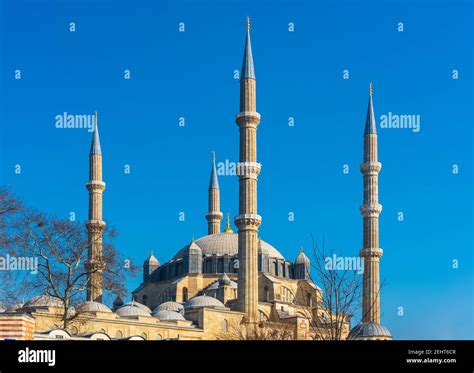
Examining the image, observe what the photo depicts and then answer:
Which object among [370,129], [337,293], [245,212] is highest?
[370,129]

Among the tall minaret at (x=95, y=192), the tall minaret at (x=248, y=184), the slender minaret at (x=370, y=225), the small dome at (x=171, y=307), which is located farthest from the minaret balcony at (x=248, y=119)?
the small dome at (x=171, y=307)

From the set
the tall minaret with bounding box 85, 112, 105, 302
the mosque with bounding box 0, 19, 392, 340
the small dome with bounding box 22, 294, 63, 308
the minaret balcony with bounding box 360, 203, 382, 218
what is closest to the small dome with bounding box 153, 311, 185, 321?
the mosque with bounding box 0, 19, 392, 340

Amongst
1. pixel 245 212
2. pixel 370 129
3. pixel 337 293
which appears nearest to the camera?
pixel 337 293

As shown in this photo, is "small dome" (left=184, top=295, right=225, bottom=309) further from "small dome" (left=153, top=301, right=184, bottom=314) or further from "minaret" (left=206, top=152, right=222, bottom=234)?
"minaret" (left=206, top=152, right=222, bottom=234)

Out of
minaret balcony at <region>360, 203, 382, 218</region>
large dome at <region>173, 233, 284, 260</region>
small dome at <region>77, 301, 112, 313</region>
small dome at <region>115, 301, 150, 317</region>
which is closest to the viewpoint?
small dome at <region>77, 301, 112, 313</region>

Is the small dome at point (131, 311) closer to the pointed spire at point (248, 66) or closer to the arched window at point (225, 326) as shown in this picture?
the arched window at point (225, 326)
